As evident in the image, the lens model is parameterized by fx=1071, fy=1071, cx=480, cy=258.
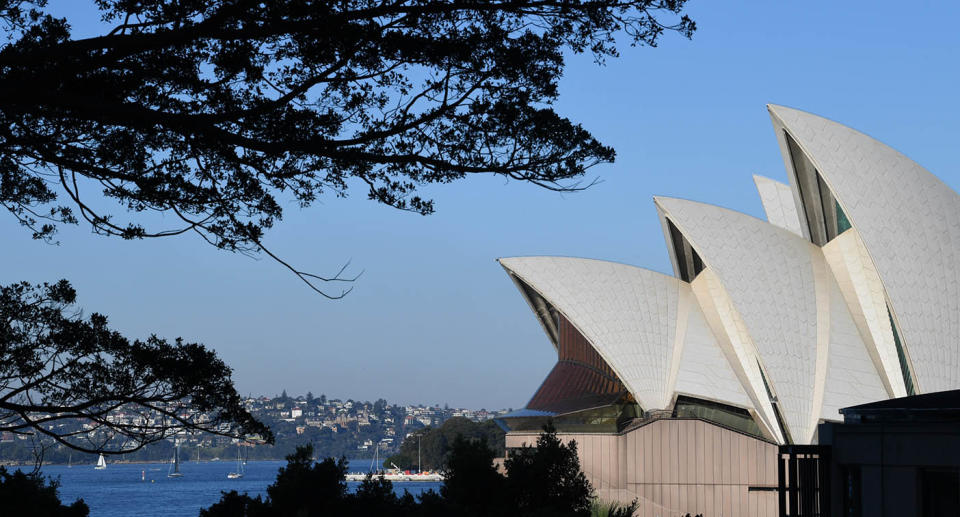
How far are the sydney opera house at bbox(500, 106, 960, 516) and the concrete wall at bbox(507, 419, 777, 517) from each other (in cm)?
3

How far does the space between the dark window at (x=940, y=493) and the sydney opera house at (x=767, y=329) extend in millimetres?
16572

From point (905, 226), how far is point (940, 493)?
60.5ft

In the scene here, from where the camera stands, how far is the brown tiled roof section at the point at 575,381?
94.7ft

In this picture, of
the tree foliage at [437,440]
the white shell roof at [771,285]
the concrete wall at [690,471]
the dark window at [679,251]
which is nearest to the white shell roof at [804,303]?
the white shell roof at [771,285]

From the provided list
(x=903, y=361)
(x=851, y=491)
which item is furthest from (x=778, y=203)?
(x=851, y=491)

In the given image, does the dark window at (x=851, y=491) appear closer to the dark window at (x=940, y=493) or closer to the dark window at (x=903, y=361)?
the dark window at (x=940, y=493)

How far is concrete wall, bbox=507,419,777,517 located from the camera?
2562 centimetres

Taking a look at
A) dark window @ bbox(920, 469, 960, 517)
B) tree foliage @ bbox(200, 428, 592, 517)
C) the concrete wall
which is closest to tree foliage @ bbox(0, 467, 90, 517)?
tree foliage @ bbox(200, 428, 592, 517)

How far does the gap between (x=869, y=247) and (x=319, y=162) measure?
20.2 m

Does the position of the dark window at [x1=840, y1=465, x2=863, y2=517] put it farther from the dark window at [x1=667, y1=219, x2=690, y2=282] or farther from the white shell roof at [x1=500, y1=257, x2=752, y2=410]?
the dark window at [x1=667, y1=219, x2=690, y2=282]

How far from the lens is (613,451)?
26.9 m

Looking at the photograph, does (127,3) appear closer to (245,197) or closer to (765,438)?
(245,197)

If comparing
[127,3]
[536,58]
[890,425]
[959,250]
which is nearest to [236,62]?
[127,3]

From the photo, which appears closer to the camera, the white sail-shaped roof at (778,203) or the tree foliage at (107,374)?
the tree foliage at (107,374)
